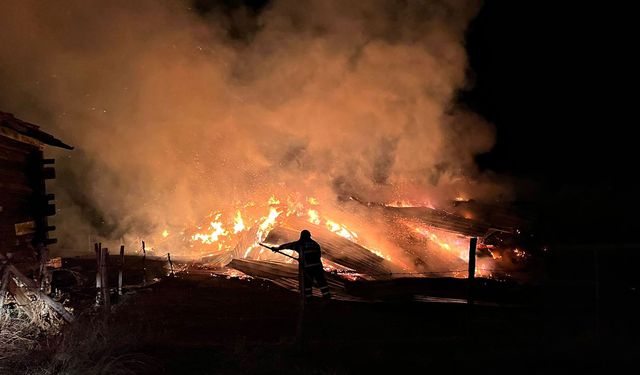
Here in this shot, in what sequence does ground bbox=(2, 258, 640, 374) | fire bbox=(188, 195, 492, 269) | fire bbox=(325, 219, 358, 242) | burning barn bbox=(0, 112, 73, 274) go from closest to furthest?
ground bbox=(2, 258, 640, 374), burning barn bbox=(0, 112, 73, 274), fire bbox=(188, 195, 492, 269), fire bbox=(325, 219, 358, 242)

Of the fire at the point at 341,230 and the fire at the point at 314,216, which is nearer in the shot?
the fire at the point at 341,230

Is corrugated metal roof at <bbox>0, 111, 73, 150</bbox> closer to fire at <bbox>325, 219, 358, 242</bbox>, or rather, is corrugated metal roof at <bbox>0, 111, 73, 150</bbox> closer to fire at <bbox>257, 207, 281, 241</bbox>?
fire at <bbox>257, 207, 281, 241</bbox>

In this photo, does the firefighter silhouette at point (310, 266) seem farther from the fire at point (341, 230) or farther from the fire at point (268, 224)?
the fire at point (268, 224)

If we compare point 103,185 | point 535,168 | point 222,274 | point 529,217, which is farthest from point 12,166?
point 535,168

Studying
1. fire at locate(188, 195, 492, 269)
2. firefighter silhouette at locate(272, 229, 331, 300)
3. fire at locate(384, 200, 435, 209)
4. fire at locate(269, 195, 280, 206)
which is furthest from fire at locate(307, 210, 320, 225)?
firefighter silhouette at locate(272, 229, 331, 300)

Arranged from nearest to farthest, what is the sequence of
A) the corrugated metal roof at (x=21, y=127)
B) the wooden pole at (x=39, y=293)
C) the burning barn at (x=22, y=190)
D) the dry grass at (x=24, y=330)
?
1. the dry grass at (x=24, y=330)
2. the wooden pole at (x=39, y=293)
3. the corrugated metal roof at (x=21, y=127)
4. the burning barn at (x=22, y=190)

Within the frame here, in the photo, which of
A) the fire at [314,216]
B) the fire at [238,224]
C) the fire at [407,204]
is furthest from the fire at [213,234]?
the fire at [407,204]

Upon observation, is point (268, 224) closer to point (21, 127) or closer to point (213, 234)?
point (213, 234)

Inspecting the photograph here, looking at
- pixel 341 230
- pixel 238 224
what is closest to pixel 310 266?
pixel 341 230

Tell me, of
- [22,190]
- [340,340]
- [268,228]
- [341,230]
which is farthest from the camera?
[268,228]

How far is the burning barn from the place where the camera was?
10.0 m

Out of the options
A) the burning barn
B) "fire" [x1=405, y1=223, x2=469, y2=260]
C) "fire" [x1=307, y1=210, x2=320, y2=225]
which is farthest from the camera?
"fire" [x1=307, y1=210, x2=320, y2=225]

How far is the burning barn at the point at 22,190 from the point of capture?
1001 centimetres

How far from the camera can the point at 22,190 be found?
1072 centimetres
